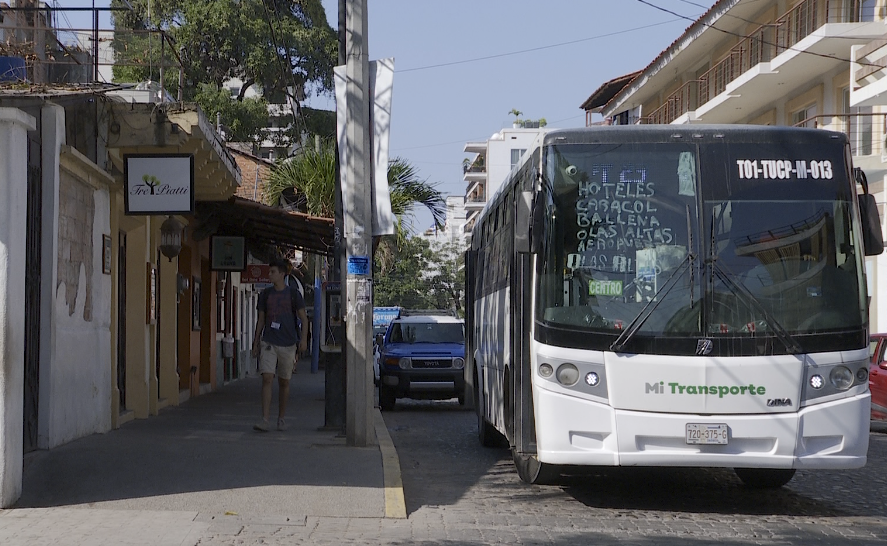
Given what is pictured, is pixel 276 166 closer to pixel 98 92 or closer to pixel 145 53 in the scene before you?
pixel 145 53

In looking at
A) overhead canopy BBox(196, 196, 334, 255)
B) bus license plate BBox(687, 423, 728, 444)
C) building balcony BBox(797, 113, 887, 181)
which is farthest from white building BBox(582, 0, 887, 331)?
bus license plate BBox(687, 423, 728, 444)

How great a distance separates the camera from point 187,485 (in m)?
8.74

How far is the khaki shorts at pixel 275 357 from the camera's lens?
514 inches

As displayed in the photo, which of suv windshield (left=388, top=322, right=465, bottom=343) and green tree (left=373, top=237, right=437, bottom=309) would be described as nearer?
suv windshield (left=388, top=322, right=465, bottom=343)

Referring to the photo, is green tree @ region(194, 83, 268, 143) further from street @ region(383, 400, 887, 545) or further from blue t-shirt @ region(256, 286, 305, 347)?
street @ region(383, 400, 887, 545)

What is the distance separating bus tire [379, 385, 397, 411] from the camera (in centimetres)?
2055

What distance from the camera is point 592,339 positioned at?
329 inches

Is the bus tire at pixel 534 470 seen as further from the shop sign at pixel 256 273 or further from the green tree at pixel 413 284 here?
the green tree at pixel 413 284

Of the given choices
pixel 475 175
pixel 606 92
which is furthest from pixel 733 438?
pixel 475 175

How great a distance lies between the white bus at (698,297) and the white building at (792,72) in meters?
16.5

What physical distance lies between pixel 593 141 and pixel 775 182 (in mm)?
1410

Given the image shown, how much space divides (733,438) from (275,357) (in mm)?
6371

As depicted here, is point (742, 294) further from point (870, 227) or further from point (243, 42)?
point (243, 42)

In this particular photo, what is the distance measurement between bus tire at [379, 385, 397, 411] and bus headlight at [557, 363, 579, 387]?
484 inches
